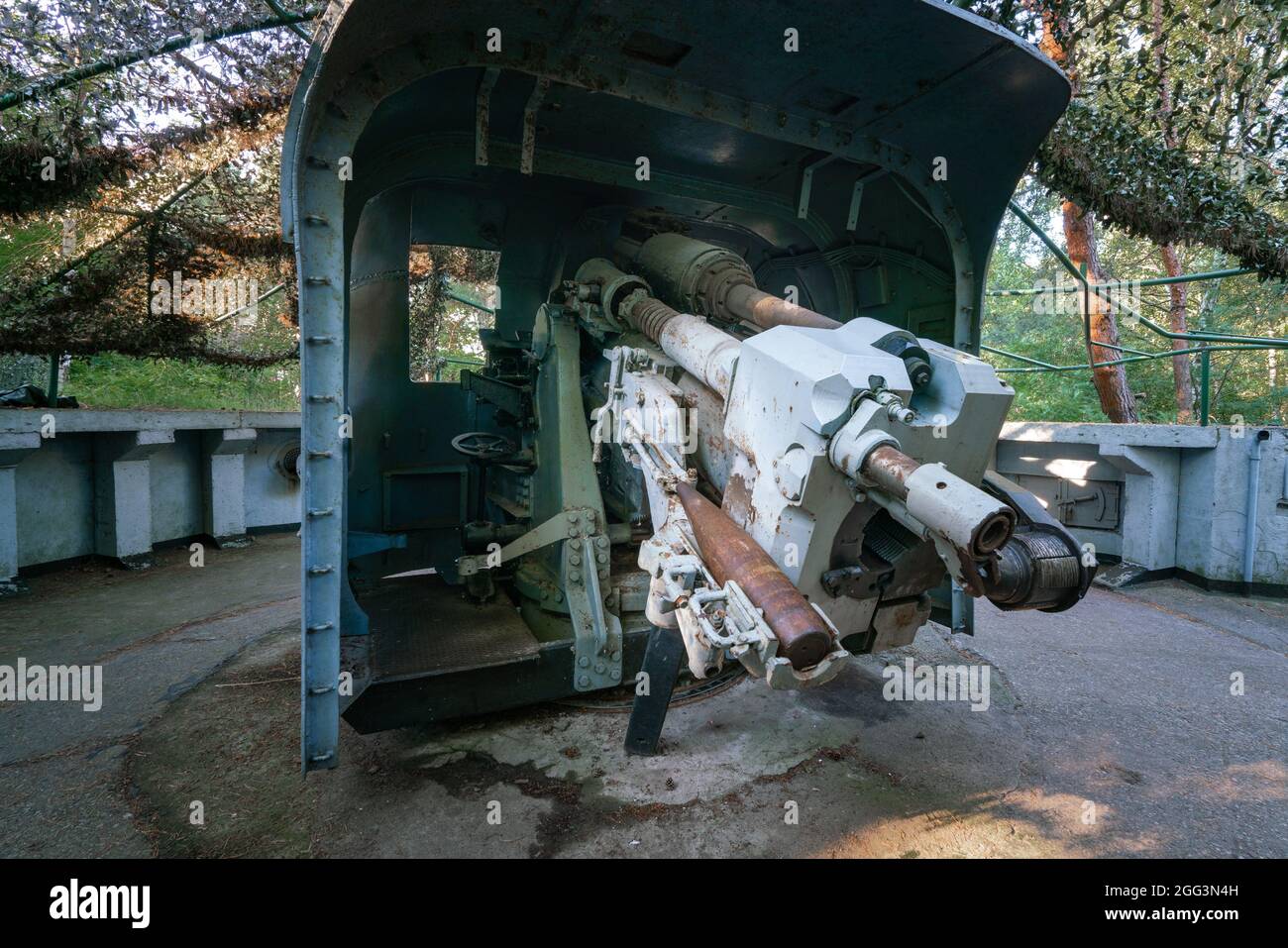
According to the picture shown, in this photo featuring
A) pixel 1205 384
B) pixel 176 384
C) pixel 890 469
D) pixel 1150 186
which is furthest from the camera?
pixel 176 384

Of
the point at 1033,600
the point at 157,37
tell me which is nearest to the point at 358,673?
the point at 1033,600

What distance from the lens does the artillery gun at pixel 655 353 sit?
2.33 m

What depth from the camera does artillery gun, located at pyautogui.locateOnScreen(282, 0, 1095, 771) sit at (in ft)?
7.64

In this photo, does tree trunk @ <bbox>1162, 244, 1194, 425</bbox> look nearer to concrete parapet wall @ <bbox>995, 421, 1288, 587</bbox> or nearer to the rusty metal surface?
concrete parapet wall @ <bbox>995, 421, 1288, 587</bbox>

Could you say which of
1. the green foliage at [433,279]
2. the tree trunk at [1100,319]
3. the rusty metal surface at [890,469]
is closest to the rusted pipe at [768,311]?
the rusty metal surface at [890,469]

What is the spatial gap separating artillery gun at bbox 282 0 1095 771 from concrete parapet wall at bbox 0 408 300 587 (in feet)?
12.5

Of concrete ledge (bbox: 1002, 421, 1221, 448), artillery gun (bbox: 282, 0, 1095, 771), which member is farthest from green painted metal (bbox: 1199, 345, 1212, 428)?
artillery gun (bbox: 282, 0, 1095, 771)

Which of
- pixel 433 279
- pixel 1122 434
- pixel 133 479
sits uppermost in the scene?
pixel 433 279

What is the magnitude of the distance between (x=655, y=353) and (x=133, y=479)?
6.88 metres

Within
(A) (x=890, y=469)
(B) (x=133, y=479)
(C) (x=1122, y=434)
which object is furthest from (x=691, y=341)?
(B) (x=133, y=479)

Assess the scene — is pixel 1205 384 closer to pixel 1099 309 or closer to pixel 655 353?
pixel 1099 309

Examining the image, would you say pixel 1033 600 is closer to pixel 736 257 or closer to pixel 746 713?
pixel 746 713

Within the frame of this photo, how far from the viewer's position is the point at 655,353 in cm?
361

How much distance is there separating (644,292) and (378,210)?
2222 mm
